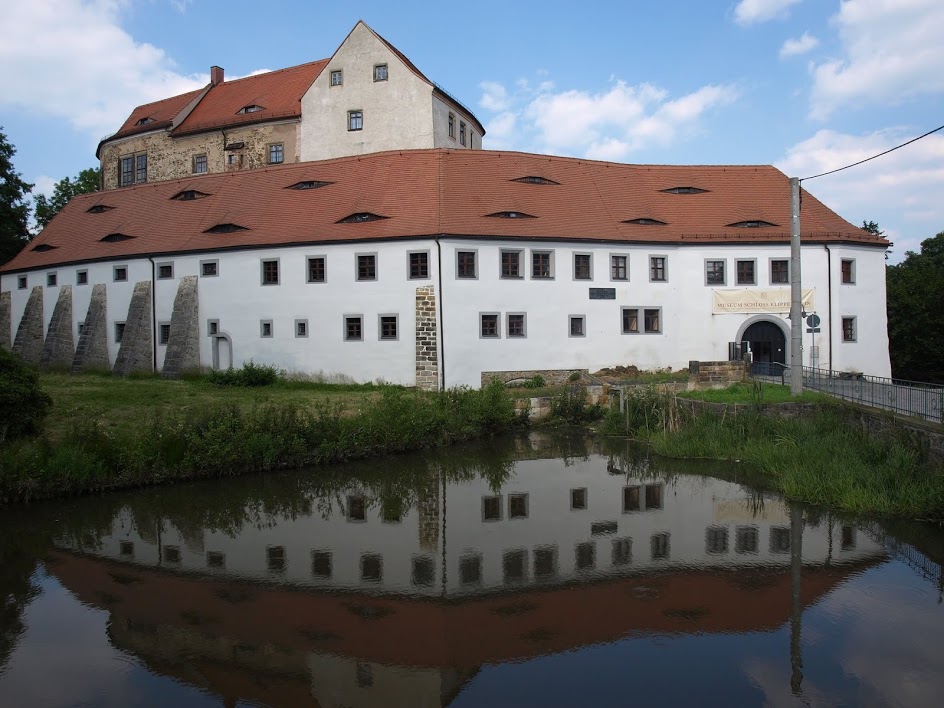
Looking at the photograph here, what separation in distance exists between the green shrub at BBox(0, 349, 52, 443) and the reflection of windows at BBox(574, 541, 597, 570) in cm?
1049

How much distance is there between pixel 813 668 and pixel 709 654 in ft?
2.98

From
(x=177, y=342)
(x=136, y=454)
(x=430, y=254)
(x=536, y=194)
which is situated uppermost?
(x=536, y=194)

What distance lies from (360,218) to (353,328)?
4094mm

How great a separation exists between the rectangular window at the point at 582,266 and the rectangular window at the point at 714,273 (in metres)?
4.78

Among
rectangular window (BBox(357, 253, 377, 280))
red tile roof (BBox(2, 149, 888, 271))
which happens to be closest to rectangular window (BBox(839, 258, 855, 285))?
red tile roof (BBox(2, 149, 888, 271))

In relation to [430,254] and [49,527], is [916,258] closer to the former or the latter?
[430,254]

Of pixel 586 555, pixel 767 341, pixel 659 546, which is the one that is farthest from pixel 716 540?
pixel 767 341

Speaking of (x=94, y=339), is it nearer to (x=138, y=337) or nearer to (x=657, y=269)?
(x=138, y=337)

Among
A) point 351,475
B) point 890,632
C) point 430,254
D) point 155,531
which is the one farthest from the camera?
point 430,254

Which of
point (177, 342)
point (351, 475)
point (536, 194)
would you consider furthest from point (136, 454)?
point (536, 194)

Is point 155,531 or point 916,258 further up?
point 916,258

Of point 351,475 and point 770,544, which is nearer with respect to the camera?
point 770,544

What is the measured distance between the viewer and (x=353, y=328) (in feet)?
86.1

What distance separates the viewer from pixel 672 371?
28.1m
